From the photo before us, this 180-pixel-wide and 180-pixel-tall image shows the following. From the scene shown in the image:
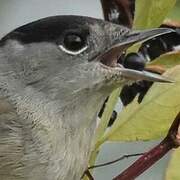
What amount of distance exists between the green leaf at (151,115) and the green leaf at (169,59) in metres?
0.07

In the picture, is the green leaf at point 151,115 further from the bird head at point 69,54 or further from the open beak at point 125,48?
the bird head at point 69,54

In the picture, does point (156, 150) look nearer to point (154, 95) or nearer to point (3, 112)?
point (154, 95)

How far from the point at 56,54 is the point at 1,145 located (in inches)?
16.6

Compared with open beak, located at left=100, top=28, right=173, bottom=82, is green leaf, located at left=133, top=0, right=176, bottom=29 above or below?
above

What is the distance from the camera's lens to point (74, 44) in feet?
9.96

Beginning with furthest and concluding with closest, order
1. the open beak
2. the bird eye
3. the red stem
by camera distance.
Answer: the bird eye < the open beak < the red stem

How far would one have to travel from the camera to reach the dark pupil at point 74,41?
9.85 feet

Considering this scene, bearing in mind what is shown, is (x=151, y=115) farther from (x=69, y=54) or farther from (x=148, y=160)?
(x=69, y=54)

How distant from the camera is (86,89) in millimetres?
2977

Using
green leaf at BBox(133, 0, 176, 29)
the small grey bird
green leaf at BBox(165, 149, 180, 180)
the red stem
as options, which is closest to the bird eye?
the small grey bird

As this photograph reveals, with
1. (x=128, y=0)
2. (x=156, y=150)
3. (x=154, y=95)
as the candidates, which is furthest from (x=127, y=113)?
(x=128, y=0)

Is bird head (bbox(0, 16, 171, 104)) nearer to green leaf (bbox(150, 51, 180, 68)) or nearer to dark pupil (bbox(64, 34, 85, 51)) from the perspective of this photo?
dark pupil (bbox(64, 34, 85, 51))

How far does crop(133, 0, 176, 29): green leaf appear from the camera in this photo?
8.68 ft

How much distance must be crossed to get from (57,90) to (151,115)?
520 millimetres
